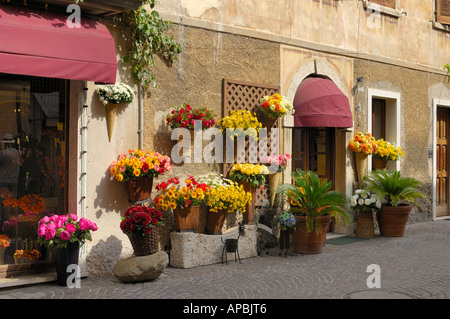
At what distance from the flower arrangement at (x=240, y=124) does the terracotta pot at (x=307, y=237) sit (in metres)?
1.56

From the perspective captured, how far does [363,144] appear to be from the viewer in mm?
10242

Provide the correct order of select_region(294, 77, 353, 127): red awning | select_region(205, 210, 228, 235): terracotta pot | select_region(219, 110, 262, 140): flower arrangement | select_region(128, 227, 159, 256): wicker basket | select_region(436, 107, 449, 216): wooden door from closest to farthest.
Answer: select_region(128, 227, 159, 256): wicker basket → select_region(205, 210, 228, 235): terracotta pot → select_region(219, 110, 262, 140): flower arrangement → select_region(294, 77, 353, 127): red awning → select_region(436, 107, 449, 216): wooden door

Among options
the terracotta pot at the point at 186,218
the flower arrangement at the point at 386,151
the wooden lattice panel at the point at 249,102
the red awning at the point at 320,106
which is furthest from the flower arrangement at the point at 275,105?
the flower arrangement at the point at 386,151

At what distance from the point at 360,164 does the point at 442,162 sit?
3.73 m

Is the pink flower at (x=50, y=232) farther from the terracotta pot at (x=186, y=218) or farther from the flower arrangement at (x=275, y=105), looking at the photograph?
the flower arrangement at (x=275, y=105)

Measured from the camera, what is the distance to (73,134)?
6.79 m

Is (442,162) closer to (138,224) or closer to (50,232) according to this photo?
(138,224)

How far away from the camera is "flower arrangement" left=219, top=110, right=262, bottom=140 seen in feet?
26.3

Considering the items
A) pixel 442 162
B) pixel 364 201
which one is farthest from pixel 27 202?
pixel 442 162

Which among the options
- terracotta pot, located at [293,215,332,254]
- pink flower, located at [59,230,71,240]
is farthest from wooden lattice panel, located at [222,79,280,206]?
pink flower, located at [59,230,71,240]

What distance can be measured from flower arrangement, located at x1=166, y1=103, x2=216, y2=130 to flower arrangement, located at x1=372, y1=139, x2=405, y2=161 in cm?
442

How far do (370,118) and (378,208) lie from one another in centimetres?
198

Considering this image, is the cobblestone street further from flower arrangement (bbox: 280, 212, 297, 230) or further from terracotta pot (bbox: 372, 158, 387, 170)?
terracotta pot (bbox: 372, 158, 387, 170)

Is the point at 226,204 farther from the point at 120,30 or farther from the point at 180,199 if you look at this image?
the point at 120,30
